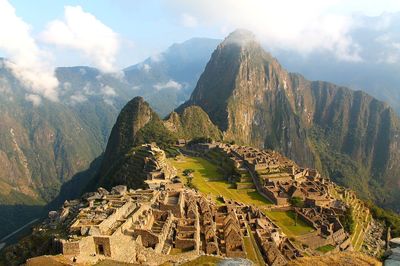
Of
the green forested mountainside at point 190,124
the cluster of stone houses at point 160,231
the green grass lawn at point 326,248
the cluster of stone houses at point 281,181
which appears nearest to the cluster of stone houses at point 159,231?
the cluster of stone houses at point 160,231

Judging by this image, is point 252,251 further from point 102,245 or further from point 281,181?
point 281,181

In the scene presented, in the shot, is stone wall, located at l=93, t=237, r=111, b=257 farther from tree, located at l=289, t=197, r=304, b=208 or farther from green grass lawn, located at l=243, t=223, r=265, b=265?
tree, located at l=289, t=197, r=304, b=208

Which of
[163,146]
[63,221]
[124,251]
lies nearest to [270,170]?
[163,146]

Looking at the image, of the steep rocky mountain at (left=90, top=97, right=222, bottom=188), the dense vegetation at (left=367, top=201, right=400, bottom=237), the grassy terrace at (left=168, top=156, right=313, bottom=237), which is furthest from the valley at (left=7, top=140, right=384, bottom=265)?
the steep rocky mountain at (left=90, top=97, right=222, bottom=188)

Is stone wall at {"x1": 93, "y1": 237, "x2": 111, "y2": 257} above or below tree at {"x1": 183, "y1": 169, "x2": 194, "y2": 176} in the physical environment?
above

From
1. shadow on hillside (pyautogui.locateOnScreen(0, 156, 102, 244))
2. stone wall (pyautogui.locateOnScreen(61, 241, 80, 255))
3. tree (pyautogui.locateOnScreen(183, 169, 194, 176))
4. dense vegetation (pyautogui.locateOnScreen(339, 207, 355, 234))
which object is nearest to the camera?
stone wall (pyautogui.locateOnScreen(61, 241, 80, 255))

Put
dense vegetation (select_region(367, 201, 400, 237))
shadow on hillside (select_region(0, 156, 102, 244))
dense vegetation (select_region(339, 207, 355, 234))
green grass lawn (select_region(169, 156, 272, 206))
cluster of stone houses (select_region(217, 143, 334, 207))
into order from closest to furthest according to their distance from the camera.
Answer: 1. dense vegetation (select_region(339, 207, 355, 234))
2. green grass lawn (select_region(169, 156, 272, 206))
3. cluster of stone houses (select_region(217, 143, 334, 207))
4. dense vegetation (select_region(367, 201, 400, 237))
5. shadow on hillside (select_region(0, 156, 102, 244))
